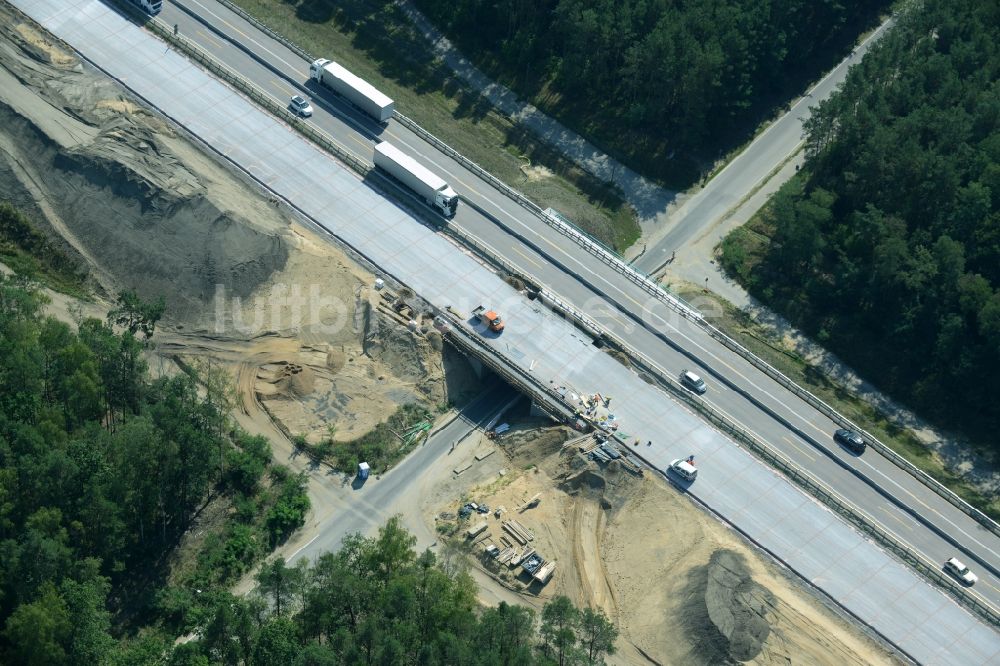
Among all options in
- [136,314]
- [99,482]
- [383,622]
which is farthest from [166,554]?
[136,314]

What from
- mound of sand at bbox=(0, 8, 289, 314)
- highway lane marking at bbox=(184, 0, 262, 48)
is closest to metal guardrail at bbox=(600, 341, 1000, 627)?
mound of sand at bbox=(0, 8, 289, 314)

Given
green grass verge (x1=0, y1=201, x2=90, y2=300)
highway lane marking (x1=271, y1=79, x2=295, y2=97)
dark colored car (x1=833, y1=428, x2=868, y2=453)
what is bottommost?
green grass verge (x1=0, y1=201, x2=90, y2=300)

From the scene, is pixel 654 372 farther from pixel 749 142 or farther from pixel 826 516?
pixel 749 142

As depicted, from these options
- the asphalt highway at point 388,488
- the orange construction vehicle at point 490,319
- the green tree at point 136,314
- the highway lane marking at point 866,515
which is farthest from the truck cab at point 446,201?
the highway lane marking at point 866,515

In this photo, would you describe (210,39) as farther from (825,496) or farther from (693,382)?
(825,496)

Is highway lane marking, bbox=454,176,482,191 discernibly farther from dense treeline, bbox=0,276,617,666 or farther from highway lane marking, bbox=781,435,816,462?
highway lane marking, bbox=781,435,816,462

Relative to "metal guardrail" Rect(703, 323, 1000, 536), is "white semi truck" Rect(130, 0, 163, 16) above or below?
below

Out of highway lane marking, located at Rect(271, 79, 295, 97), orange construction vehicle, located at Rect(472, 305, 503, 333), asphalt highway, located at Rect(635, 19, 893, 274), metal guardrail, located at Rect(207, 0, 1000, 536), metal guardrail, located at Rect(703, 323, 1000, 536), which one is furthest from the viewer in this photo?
asphalt highway, located at Rect(635, 19, 893, 274)

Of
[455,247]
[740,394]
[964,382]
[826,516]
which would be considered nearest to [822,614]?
[826,516]

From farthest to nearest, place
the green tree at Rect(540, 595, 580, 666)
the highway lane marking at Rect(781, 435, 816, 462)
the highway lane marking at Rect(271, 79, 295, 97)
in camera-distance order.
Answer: the highway lane marking at Rect(271, 79, 295, 97), the highway lane marking at Rect(781, 435, 816, 462), the green tree at Rect(540, 595, 580, 666)
